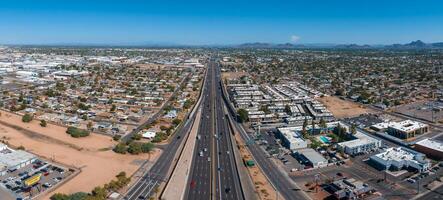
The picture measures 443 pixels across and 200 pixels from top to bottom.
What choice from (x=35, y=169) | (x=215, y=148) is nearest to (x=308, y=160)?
(x=215, y=148)

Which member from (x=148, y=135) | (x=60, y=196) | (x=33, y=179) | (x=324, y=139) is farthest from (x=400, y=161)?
(x=33, y=179)

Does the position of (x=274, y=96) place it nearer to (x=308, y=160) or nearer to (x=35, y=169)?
(x=308, y=160)

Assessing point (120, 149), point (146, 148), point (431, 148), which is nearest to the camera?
point (431, 148)

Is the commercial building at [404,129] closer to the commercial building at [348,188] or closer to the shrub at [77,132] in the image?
the commercial building at [348,188]

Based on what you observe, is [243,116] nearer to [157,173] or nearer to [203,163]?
[203,163]

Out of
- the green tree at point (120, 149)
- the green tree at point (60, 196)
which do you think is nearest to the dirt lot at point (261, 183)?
the green tree at point (120, 149)
